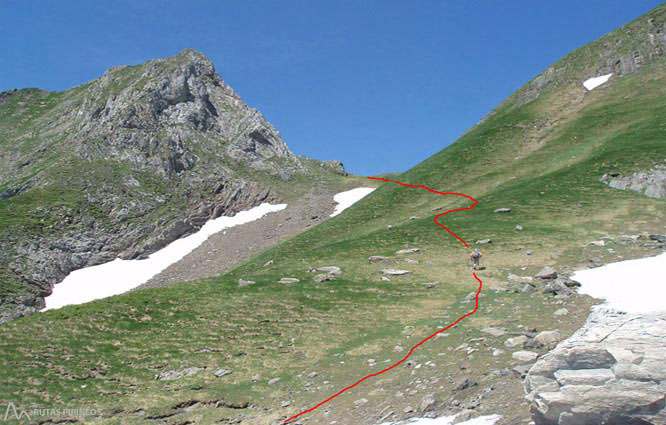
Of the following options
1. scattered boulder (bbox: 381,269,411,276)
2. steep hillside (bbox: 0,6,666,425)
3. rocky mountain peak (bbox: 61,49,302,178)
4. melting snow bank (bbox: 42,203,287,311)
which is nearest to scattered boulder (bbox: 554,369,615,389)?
steep hillside (bbox: 0,6,666,425)

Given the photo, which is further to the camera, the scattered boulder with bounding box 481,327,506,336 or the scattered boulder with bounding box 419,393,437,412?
the scattered boulder with bounding box 481,327,506,336

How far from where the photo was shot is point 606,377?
9.42 m

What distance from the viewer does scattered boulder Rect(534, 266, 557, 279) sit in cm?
2626

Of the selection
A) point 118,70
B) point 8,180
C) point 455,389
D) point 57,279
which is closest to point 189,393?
point 455,389

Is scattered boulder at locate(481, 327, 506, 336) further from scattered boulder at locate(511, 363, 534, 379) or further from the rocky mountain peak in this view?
the rocky mountain peak

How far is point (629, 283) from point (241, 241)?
219ft

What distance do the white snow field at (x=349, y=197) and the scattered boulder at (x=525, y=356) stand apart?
250 ft

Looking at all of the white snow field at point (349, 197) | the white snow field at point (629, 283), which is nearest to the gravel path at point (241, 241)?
the white snow field at point (349, 197)

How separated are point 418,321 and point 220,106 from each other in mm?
116270

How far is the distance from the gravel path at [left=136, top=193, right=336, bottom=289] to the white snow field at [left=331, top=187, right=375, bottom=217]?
1.63m

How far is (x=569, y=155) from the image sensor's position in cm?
5506

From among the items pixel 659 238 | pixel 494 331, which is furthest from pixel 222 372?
pixel 659 238

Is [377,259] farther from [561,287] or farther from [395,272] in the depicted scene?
[561,287]

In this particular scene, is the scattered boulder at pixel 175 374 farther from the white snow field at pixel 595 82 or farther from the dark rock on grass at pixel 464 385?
the white snow field at pixel 595 82
